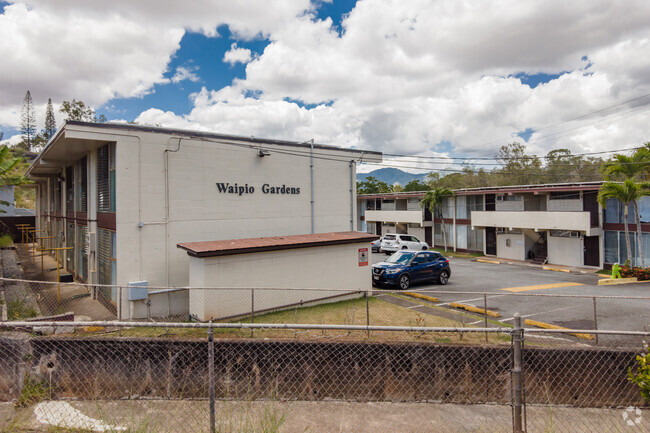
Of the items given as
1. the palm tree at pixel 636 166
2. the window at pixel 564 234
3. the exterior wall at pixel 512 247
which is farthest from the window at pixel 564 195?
the palm tree at pixel 636 166

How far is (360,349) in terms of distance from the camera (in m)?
7.07

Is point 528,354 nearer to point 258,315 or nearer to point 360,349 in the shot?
point 360,349

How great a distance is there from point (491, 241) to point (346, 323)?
25.3m

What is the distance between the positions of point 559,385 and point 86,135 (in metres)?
13.2

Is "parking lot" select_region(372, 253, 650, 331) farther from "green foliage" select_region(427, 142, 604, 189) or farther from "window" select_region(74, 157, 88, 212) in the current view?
"green foliage" select_region(427, 142, 604, 189)

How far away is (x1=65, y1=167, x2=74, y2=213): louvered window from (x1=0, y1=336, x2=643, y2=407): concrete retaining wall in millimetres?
15210

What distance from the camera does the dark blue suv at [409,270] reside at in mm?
17031

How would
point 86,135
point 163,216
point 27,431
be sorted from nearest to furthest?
point 27,431 → point 86,135 → point 163,216

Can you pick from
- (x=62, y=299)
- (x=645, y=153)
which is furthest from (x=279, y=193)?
(x=645, y=153)

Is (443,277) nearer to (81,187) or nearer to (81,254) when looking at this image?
(81,254)

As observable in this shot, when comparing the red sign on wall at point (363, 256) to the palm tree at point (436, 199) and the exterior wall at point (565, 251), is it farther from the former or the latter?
the palm tree at point (436, 199)

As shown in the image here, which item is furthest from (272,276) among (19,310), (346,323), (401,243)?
(401,243)

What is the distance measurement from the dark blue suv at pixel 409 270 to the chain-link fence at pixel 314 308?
2.32 meters

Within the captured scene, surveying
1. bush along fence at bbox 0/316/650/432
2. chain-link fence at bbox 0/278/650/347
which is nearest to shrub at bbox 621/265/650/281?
chain-link fence at bbox 0/278/650/347
